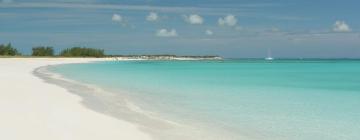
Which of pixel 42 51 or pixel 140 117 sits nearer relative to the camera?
pixel 140 117

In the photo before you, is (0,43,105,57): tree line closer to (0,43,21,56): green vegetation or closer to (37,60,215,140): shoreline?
(0,43,21,56): green vegetation

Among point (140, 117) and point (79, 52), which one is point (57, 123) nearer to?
point (140, 117)

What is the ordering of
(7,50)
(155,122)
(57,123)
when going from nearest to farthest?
(57,123)
(155,122)
(7,50)

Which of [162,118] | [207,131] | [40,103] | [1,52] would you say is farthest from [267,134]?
[1,52]

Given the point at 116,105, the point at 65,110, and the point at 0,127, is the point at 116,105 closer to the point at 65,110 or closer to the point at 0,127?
the point at 65,110

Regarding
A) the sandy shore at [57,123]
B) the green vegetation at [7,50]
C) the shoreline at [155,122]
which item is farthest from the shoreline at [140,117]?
the green vegetation at [7,50]

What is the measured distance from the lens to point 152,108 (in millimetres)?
10562

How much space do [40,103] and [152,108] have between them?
237 centimetres

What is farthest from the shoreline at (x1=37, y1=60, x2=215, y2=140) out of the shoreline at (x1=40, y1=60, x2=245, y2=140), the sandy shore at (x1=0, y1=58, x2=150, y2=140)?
the sandy shore at (x1=0, y1=58, x2=150, y2=140)

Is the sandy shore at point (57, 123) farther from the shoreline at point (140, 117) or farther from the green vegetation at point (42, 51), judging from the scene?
the green vegetation at point (42, 51)

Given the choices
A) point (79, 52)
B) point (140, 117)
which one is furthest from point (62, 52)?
point (140, 117)

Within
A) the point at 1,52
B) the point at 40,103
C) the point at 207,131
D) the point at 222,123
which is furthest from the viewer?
the point at 1,52

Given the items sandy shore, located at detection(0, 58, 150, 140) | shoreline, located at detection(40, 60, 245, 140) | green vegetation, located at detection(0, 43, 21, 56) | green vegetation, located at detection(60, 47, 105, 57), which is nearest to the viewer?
sandy shore, located at detection(0, 58, 150, 140)

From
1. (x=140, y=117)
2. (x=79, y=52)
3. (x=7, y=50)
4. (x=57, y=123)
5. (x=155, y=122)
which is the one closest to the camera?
(x=57, y=123)
